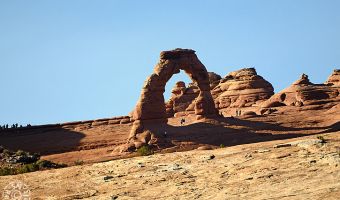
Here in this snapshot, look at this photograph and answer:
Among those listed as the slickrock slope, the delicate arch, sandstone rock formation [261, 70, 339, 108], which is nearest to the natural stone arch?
the delicate arch

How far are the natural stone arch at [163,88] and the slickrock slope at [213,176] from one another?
2506 cm

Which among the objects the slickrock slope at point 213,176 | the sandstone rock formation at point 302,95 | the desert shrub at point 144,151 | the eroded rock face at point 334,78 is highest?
the eroded rock face at point 334,78

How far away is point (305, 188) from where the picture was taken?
1461cm

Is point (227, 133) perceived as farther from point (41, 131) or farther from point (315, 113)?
point (41, 131)

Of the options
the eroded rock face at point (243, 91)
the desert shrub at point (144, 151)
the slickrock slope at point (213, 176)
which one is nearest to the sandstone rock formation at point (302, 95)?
the eroded rock face at point (243, 91)

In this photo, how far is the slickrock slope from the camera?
604 inches

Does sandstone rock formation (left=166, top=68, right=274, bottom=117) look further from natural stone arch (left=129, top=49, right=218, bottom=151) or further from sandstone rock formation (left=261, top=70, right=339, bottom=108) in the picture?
natural stone arch (left=129, top=49, right=218, bottom=151)

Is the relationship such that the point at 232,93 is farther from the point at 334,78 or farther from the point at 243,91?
the point at 334,78

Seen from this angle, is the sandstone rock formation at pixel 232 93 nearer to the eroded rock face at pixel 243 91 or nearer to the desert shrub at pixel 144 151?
the eroded rock face at pixel 243 91

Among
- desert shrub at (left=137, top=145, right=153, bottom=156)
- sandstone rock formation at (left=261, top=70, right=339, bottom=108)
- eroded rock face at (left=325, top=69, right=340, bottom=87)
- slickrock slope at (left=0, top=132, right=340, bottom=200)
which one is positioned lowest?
slickrock slope at (left=0, top=132, right=340, bottom=200)

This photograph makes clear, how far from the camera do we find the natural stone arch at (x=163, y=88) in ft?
156

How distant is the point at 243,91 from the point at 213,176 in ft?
178

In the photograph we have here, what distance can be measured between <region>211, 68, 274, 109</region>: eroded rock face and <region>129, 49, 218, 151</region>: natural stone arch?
18.7 meters

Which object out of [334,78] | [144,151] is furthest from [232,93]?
[144,151]
